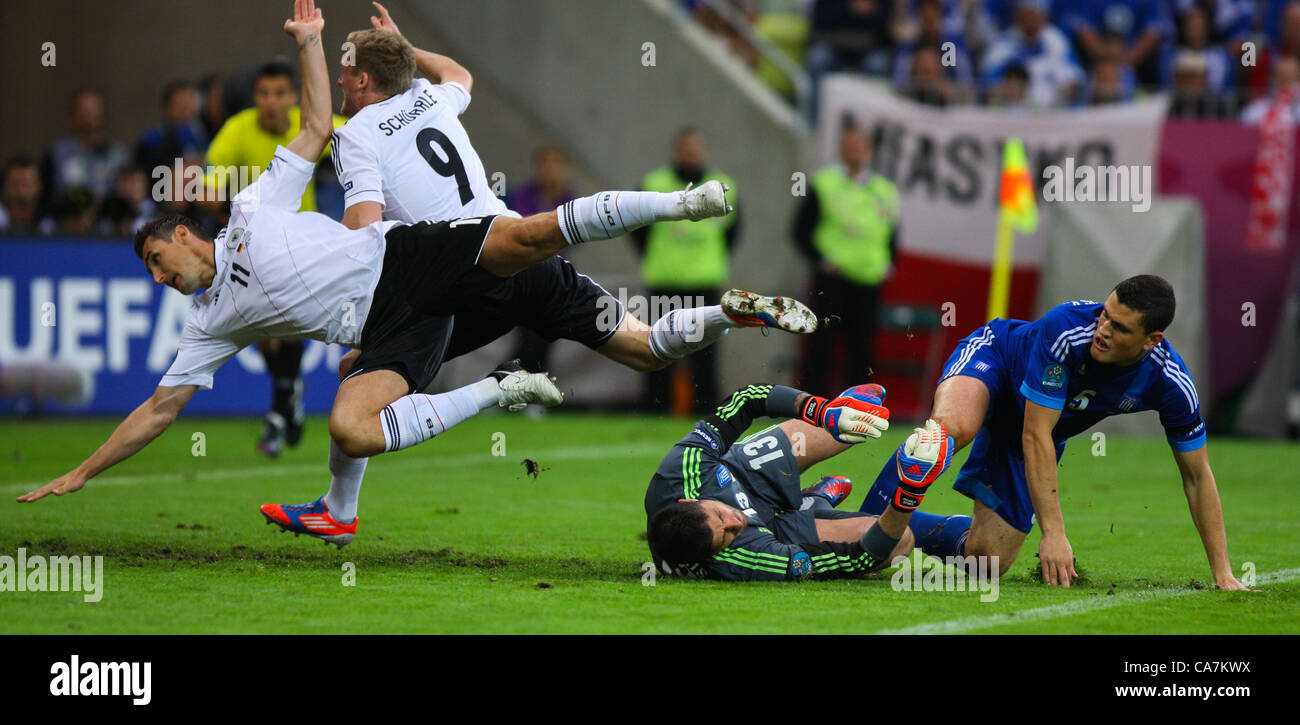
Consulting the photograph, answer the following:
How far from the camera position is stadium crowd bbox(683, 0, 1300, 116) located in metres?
16.1

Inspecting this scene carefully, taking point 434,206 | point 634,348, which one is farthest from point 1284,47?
point 434,206

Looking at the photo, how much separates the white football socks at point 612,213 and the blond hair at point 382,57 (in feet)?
5.07

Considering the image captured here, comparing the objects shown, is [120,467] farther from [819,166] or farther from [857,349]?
[819,166]

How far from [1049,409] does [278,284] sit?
→ 11.6ft

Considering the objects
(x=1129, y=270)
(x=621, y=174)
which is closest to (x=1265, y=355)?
(x=1129, y=270)

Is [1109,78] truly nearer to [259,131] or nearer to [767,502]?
[259,131]

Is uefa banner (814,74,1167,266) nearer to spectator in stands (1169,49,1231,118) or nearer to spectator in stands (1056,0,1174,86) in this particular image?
spectator in stands (1169,49,1231,118)

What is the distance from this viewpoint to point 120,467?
11.5 metres

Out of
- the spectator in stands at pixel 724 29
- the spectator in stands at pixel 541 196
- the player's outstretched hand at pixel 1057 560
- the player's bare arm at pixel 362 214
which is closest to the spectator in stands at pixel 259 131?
the player's bare arm at pixel 362 214

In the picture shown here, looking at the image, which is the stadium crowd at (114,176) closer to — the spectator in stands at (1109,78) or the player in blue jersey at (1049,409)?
the spectator in stands at (1109,78)

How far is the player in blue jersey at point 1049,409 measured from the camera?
6.46m

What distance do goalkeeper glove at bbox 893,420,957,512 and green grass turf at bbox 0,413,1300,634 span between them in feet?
1.44

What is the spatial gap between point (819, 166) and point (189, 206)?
266 inches

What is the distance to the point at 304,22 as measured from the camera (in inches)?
300
